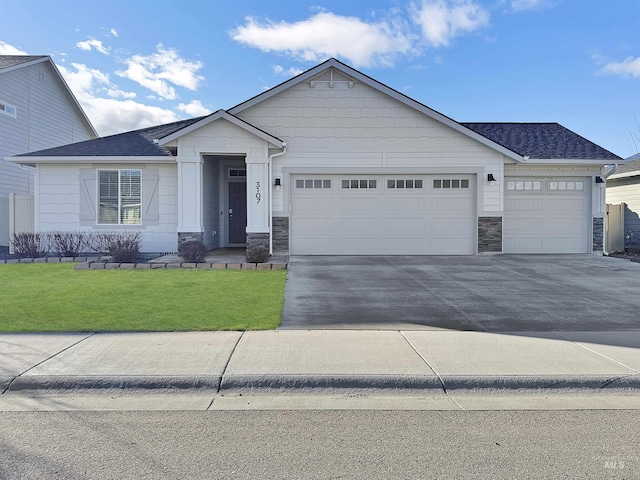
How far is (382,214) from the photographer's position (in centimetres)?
1563

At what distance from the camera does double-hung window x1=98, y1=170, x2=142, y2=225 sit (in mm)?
15711

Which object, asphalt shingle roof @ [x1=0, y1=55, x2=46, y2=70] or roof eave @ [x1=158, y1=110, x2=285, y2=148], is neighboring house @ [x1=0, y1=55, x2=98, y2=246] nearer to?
asphalt shingle roof @ [x1=0, y1=55, x2=46, y2=70]

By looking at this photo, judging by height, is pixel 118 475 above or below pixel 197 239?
below

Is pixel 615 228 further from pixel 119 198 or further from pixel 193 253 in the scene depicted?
pixel 119 198

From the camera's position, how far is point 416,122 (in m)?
15.5

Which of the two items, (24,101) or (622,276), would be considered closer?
(622,276)

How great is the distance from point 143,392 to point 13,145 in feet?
67.7

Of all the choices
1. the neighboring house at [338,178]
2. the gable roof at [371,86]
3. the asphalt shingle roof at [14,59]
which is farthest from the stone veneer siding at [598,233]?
the asphalt shingle roof at [14,59]

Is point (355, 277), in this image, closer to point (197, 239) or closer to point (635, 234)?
point (197, 239)

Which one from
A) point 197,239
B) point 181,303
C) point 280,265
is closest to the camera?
point 181,303

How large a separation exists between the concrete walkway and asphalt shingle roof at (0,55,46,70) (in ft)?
63.2

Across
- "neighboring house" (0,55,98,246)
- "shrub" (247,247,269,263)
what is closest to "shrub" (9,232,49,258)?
"neighboring house" (0,55,98,246)

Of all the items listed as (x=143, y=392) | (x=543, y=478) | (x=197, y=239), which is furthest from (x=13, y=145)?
(x=543, y=478)

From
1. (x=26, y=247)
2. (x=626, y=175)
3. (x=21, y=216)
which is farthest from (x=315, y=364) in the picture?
(x=626, y=175)
